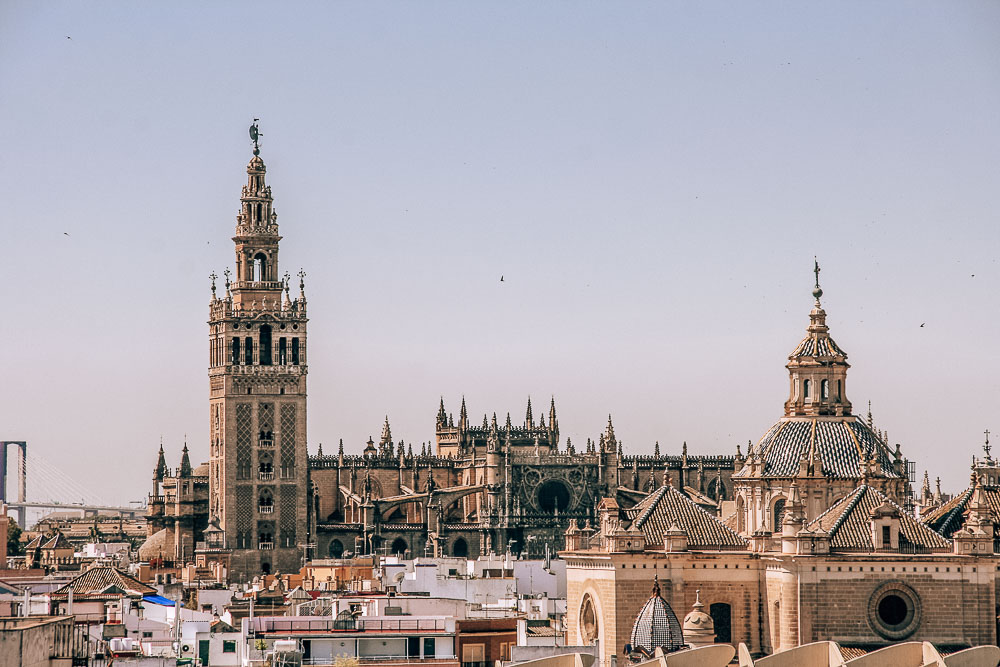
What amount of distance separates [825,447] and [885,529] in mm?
9348

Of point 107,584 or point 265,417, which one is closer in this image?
point 107,584

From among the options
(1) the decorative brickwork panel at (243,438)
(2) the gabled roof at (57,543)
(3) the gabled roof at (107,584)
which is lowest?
(3) the gabled roof at (107,584)

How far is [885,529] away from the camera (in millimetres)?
70938

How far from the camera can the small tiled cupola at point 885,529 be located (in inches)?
2790

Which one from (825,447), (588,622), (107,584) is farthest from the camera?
(107,584)

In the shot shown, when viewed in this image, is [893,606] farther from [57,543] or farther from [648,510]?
[57,543]

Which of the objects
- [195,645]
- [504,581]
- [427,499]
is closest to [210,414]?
[427,499]

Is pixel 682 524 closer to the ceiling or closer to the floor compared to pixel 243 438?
closer to the floor

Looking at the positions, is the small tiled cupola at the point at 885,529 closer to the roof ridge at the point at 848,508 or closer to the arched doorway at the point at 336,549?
the roof ridge at the point at 848,508

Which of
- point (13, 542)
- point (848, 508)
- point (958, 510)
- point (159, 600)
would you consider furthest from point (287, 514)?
point (848, 508)

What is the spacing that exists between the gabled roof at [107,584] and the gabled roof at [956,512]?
1246 inches

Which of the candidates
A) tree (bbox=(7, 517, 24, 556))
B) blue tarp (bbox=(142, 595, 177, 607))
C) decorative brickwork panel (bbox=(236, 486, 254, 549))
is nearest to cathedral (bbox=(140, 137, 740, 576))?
decorative brickwork panel (bbox=(236, 486, 254, 549))

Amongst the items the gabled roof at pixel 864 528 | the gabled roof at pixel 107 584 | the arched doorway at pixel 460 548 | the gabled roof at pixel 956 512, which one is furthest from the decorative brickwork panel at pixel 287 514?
the gabled roof at pixel 864 528

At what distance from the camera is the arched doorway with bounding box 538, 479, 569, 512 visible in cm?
15400
